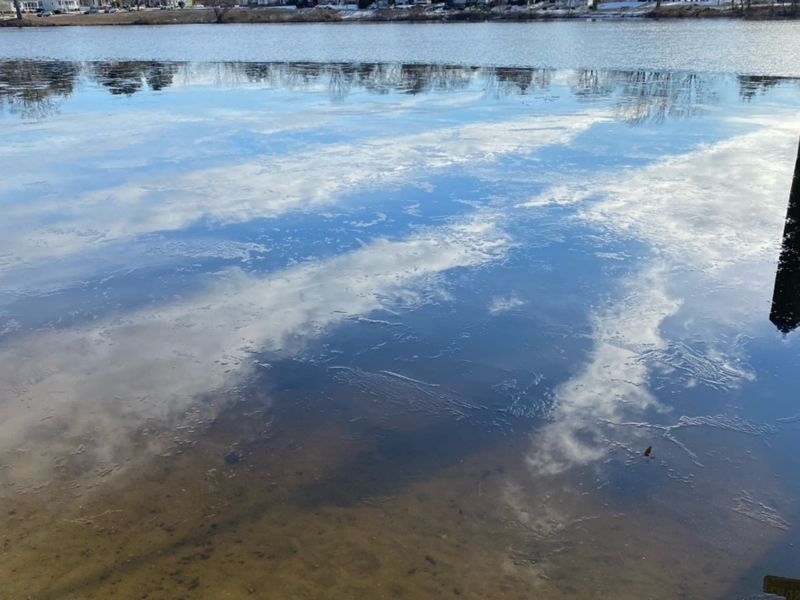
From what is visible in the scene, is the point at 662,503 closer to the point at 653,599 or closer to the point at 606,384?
the point at 653,599

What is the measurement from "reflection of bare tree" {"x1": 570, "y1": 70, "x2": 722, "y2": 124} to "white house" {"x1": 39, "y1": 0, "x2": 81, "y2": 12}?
3701 inches

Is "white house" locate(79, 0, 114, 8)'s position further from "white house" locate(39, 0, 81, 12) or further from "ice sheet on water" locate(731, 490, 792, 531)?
"ice sheet on water" locate(731, 490, 792, 531)

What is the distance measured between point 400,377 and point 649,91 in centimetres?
1326

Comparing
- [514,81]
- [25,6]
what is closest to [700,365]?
[514,81]

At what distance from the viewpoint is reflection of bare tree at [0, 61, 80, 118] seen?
50.5 ft

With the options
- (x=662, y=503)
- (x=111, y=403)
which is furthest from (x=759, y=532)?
(x=111, y=403)

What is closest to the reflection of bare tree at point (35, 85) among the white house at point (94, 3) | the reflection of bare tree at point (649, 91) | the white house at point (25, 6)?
the reflection of bare tree at point (649, 91)

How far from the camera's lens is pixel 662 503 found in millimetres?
3268

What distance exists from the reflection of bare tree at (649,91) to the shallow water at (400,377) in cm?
351

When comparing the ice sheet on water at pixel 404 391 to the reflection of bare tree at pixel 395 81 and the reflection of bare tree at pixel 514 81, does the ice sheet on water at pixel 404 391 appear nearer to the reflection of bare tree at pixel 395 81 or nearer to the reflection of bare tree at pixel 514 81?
the reflection of bare tree at pixel 395 81

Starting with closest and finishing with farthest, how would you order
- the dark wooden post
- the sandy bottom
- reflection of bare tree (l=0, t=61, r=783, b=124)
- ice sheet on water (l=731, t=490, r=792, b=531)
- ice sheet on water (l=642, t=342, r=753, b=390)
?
the sandy bottom
ice sheet on water (l=731, t=490, r=792, b=531)
ice sheet on water (l=642, t=342, r=753, b=390)
the dark wooden post
reflection of bare tree (l=0, t=61, r=783, b=124)

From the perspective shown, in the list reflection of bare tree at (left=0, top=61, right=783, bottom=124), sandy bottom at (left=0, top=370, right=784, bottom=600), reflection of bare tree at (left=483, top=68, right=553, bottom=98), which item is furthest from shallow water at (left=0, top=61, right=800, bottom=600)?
reflection of bare tree at (left=483, top=68, right=553, bottom=98)

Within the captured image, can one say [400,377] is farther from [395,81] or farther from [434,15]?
[434,15]

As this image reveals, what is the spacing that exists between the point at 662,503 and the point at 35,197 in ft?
25.7
